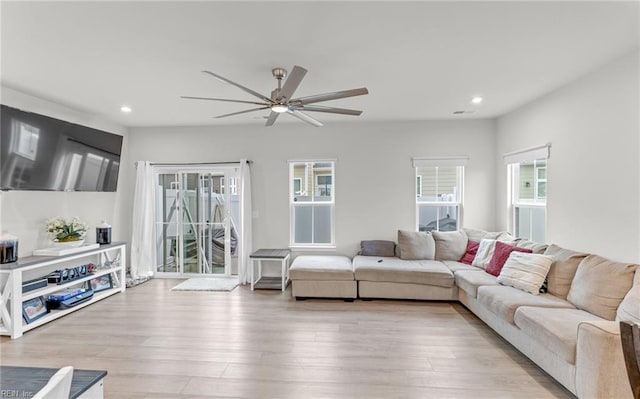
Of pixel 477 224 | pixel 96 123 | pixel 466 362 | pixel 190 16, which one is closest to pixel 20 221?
pixel 96 123

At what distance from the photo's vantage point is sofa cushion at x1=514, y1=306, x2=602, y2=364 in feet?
7.29

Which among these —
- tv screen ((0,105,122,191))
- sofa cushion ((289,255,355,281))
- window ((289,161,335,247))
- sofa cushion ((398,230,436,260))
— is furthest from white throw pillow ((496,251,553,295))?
tv screen ((0,105,122,191))

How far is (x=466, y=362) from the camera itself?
2750mm

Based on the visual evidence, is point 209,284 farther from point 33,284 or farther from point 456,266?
point 456,266

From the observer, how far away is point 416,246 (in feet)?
15.9

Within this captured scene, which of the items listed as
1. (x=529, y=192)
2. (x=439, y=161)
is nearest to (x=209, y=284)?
(x=439, y=161)

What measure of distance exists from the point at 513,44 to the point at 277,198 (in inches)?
157

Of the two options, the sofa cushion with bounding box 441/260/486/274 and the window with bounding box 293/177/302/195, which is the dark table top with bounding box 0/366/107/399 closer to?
the sofa cushion with bounding box 441/260/486/274

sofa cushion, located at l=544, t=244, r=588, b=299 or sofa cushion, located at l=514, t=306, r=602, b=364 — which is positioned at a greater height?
sofa cushion, located at l=544, t=244, r=588, b=299

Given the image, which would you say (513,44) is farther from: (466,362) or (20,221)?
(20,221)

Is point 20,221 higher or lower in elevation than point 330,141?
lower

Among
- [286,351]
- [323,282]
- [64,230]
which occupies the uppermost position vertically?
[64,230]

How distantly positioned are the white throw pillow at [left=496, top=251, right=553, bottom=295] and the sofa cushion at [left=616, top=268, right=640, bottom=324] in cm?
78

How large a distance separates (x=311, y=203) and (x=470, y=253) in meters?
2.71
